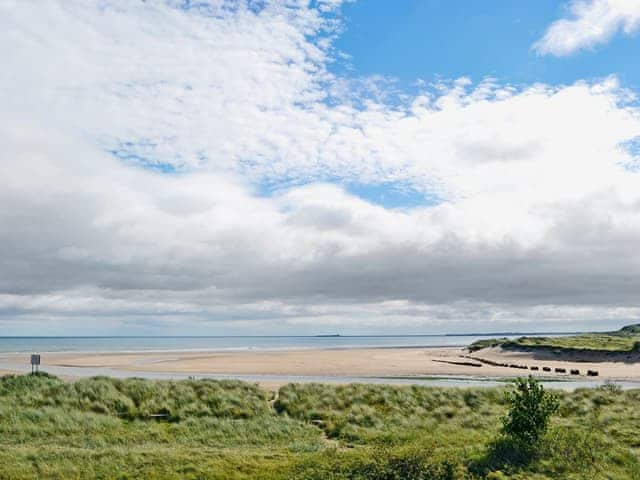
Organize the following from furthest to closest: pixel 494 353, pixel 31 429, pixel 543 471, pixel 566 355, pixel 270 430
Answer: pixel 494 353, pixel 566 355, pixel 270 430, pixel 31 429, pixel 543 471

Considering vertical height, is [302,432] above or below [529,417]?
below

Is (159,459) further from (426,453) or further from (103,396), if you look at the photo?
(103,396)

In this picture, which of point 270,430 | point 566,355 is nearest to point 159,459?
point 270,430

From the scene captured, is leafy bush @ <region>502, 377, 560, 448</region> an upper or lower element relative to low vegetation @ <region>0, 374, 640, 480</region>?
upper

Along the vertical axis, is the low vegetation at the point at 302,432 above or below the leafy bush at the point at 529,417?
below

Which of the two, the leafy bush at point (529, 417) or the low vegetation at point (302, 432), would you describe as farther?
the leafy bush at point (529, 417)

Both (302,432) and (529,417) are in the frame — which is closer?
(529,417)

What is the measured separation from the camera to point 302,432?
24344 mm

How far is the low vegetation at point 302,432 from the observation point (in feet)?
56.9

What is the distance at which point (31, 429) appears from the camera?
22.8 m

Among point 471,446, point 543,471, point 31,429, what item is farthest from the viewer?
point 31,429

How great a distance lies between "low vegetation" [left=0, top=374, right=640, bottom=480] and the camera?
56.9 feet

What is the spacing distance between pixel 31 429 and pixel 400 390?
19857mm

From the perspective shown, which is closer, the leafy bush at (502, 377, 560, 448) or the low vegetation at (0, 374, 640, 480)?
the low vegetation at (0, 374, 640, 480)
